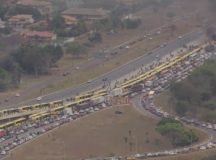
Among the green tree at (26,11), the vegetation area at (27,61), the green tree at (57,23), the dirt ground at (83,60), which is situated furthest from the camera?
the green tree at (26,11)

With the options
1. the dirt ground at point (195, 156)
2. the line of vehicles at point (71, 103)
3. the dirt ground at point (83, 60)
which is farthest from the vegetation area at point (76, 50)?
the dirt ground at point (195, 156)

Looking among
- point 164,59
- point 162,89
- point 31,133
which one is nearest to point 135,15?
point 164,59

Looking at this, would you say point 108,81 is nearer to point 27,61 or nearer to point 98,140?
point 27,61

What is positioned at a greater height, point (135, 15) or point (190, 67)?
point (135, 15)

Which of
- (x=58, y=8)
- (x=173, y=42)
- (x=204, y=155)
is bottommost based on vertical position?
(x=204, y=155)

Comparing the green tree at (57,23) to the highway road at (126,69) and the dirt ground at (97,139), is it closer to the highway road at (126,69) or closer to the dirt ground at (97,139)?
the highway road at (126,69)

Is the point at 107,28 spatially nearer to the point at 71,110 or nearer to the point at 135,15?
the point at 135,15

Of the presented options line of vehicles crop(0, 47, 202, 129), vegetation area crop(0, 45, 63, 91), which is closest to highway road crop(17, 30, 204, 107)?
line of vehicles crop(0, 47, 202, 129)

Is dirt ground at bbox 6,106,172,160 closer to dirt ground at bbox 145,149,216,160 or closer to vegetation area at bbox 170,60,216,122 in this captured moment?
dirt ground at bbox 145,149,216,160
